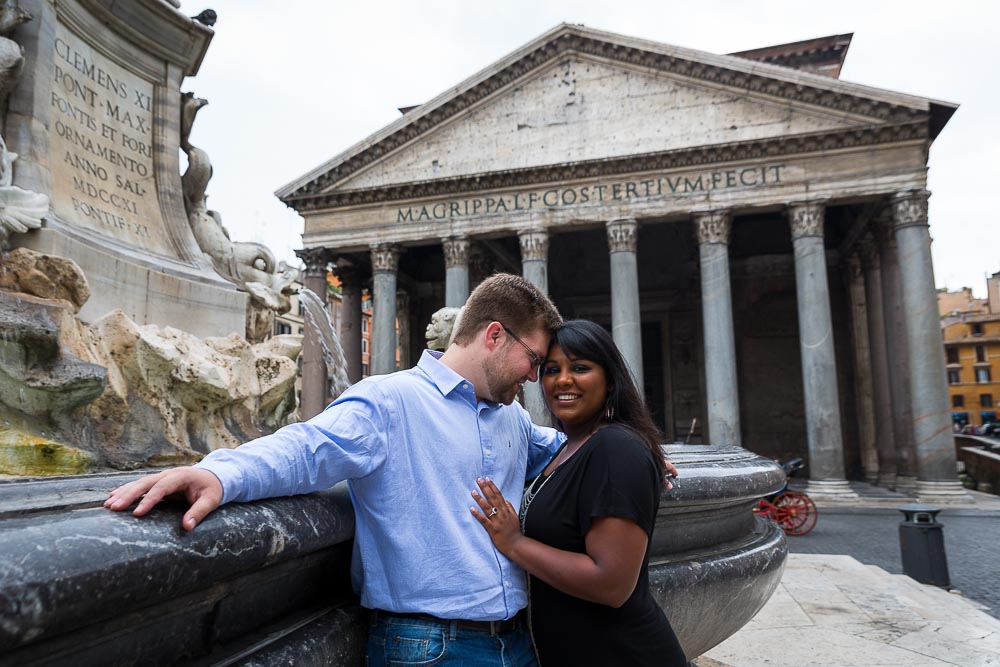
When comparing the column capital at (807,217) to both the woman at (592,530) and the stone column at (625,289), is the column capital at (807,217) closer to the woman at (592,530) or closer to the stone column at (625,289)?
the stone column at (625,289)

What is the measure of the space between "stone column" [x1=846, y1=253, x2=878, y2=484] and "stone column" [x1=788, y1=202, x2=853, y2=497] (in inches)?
202

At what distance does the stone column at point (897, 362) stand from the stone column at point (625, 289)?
6658 millimetres

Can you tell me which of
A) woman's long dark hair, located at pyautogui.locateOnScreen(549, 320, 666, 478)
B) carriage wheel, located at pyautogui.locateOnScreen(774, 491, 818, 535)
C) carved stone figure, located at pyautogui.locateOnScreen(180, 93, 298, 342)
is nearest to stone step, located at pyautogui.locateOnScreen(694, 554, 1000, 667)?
woman's long dark hair, located at pyautogui.locateOnScreen(549, 320, 666, 478)

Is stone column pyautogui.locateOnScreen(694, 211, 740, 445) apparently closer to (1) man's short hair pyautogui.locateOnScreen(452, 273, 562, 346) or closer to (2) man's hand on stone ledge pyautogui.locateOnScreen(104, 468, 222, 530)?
(1) man's short hair pyautogui.locateOnScreen(452, 273, 562, 346)

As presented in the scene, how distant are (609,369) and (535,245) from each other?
55.3 ft

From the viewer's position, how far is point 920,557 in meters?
6.41

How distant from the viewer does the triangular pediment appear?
16828 millimetres

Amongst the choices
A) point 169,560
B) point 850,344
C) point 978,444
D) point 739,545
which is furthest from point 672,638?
point 978,444

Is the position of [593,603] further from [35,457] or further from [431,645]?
[35,457]

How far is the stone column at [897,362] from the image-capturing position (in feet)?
55.7

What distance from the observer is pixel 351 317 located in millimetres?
22750

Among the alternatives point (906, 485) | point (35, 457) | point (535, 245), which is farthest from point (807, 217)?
point (35, 457)

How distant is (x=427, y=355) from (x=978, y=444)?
33886 millimetres

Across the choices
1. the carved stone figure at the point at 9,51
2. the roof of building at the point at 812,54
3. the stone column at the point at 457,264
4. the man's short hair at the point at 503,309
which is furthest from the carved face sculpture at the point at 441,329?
the roof of building at the point at 812,54
